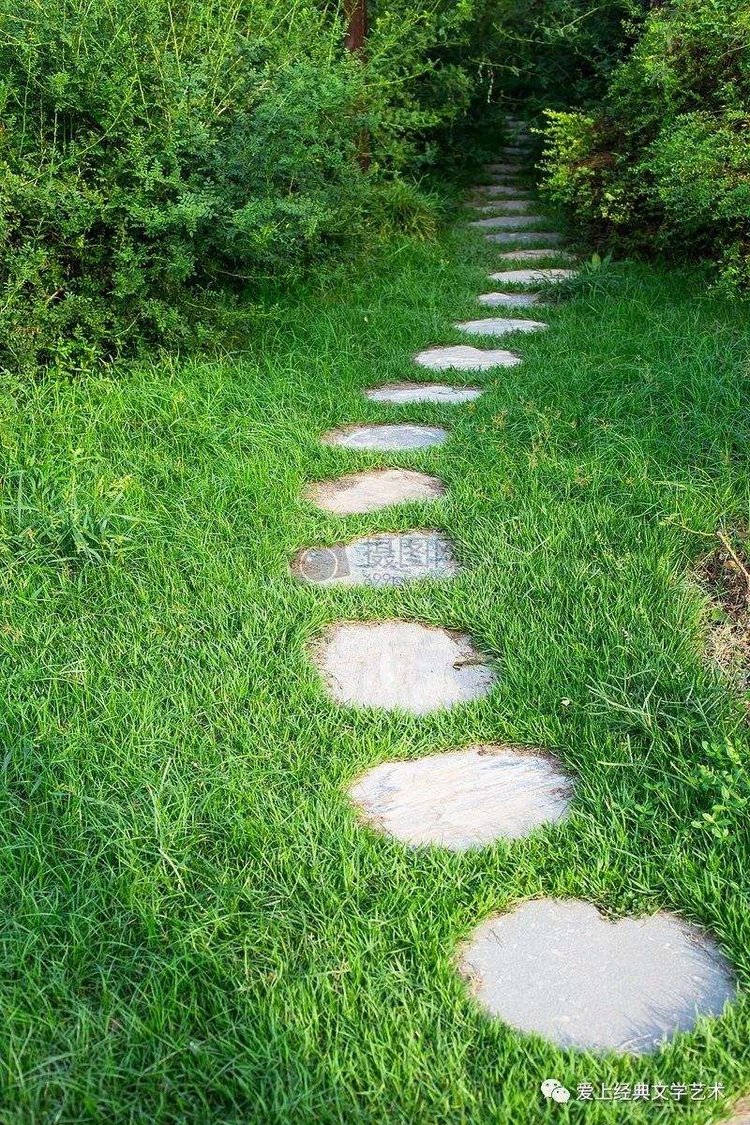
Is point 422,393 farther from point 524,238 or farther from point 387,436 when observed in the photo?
point 524,238

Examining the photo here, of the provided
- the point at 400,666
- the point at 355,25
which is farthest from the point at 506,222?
the point at 400,666

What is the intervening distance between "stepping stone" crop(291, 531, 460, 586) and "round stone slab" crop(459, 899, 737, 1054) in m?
1.10

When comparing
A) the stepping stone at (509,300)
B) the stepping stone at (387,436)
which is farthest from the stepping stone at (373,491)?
the stepping stone at (509,300)

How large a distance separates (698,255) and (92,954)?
4.72 metres

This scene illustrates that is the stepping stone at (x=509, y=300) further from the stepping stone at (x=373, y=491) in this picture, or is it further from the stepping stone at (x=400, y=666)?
the stepping stone at (x=400, y=666)

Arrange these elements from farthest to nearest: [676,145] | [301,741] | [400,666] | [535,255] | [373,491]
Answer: [535,255], [676,145], [373,491], [400,666], [301,741]

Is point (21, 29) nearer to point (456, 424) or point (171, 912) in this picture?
point (456, 424)

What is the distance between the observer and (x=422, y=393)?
3.85m

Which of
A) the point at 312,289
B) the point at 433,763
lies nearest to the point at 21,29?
the point at 312,289

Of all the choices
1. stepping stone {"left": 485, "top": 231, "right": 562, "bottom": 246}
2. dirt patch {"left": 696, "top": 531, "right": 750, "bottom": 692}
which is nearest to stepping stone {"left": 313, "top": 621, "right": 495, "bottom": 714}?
dirt patch {"left": 696, "top": 531, "right": 750, "bottom": 692}

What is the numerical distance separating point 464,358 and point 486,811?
281cm

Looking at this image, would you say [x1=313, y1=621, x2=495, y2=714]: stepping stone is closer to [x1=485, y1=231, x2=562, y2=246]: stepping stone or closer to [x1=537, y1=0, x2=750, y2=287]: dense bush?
[x1=537, y1=0, x2=750, y2=287]: dense bush

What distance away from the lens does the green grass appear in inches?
51.9

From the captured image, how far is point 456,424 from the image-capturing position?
3.40 m
